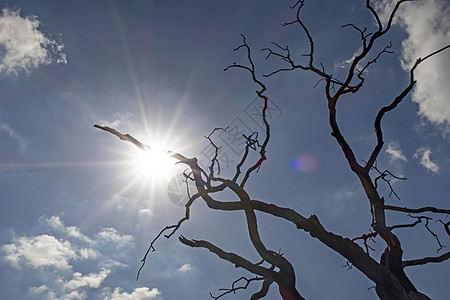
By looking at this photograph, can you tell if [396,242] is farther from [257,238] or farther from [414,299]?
[257,238]

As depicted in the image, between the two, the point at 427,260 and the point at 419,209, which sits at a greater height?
the point at 419,209

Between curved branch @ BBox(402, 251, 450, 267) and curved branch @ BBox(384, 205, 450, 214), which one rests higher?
curved branch @ BBox(384, 205, 450, 214)

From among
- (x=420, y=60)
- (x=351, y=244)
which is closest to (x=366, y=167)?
(x=351, y=244)

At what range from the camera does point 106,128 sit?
5176mm

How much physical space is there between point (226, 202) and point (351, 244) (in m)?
2.20

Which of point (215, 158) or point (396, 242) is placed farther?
point (215, 158)

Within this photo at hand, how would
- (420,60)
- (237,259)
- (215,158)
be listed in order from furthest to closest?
(215,158) → (420,60) → (237,259)

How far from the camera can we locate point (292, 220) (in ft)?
17.1

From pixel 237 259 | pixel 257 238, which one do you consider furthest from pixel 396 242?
pixel 237 259

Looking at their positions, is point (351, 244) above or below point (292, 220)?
below

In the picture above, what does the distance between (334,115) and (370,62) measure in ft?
5.02

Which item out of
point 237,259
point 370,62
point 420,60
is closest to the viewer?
point 237,259

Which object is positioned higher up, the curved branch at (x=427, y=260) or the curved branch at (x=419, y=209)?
the curved branch at (x=419, y=209)

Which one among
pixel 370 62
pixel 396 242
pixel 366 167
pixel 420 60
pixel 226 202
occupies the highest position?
pixel 370 62
